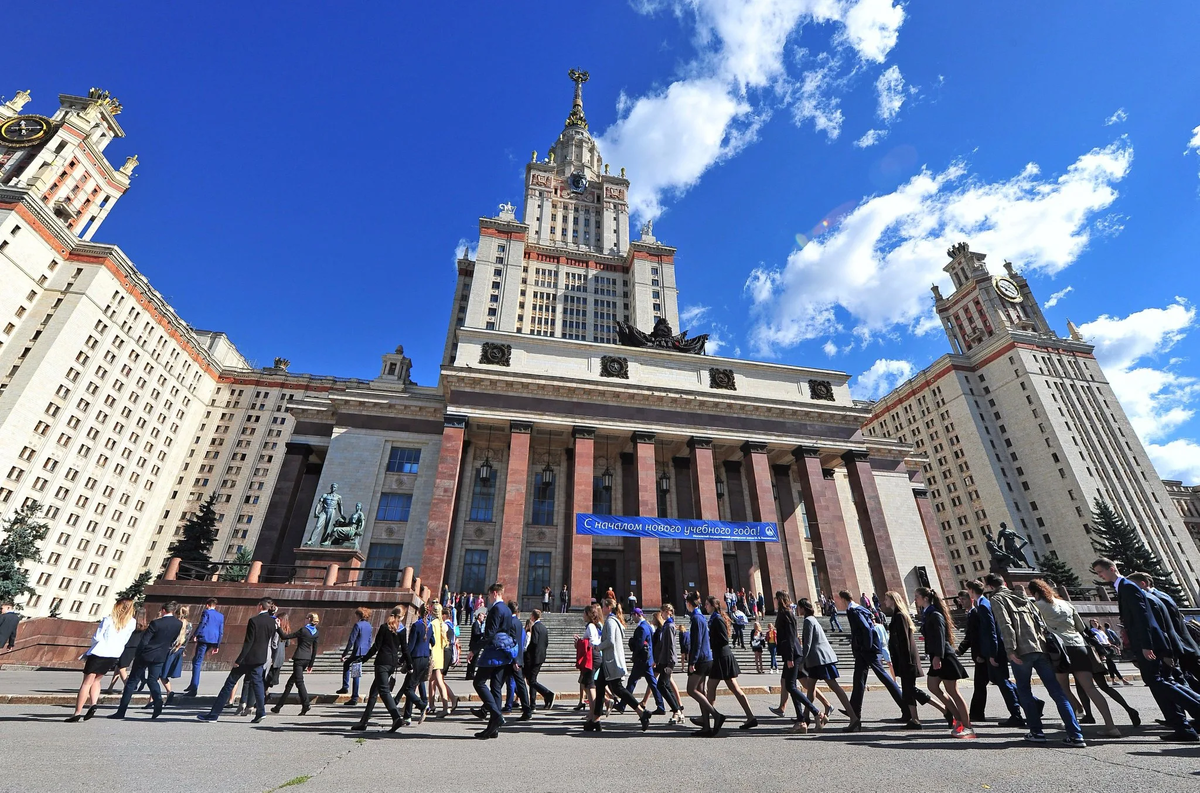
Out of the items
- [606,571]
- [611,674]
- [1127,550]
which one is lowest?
[611,674]

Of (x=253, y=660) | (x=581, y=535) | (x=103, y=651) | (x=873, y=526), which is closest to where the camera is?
(x=103, y=651)

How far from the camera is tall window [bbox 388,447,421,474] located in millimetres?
31922

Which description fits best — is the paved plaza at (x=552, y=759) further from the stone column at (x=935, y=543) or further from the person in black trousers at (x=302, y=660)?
the stone column at (x=935, y=543)

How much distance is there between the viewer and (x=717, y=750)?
21.5 feet

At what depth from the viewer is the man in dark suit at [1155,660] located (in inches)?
247

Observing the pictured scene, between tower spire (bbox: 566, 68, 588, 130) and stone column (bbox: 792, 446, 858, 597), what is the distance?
80.2 meters

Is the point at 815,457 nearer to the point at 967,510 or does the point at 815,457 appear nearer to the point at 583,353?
the point at 583,353

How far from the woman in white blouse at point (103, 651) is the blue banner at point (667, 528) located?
65.1ft

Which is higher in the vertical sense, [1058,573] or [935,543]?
[1058,573]

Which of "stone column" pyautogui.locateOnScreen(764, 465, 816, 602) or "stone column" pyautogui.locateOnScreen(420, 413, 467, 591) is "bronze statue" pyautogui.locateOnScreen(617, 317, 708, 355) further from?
"stone column" pyautogui.locateOnScreen(420, 413, 467, 591)

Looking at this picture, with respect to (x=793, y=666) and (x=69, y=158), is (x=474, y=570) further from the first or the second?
(x=69, y=158)

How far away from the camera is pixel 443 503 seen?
1096 inches

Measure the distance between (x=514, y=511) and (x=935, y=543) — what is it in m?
27.8

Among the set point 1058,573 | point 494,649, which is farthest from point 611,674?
point 1058,573
